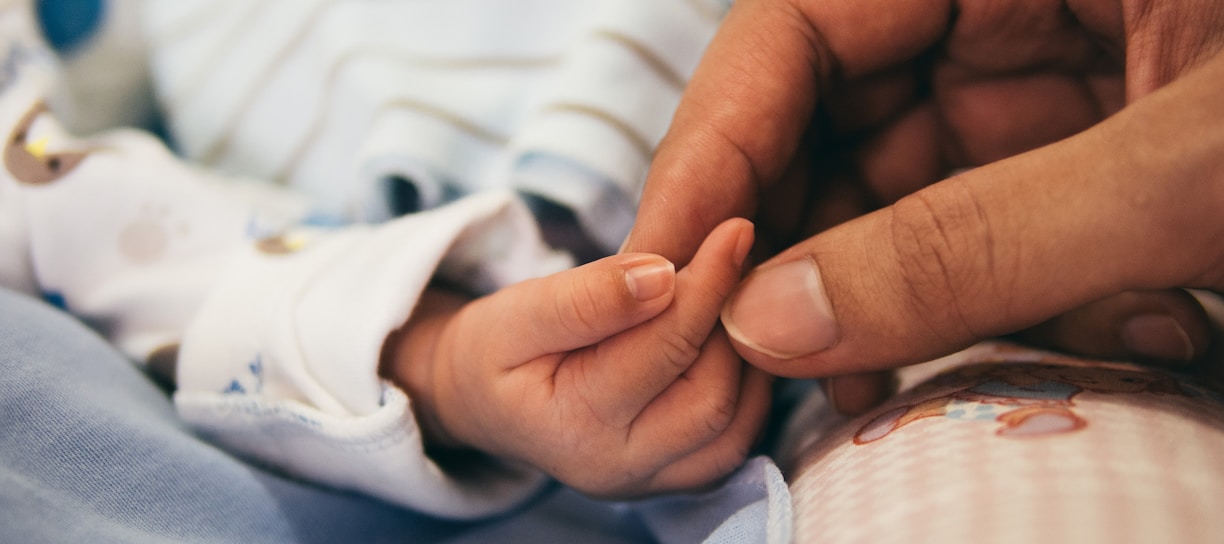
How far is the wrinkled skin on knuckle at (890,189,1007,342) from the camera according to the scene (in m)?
0.42

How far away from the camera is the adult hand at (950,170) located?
1.27 ft

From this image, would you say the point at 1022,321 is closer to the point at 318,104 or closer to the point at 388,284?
the point at 388,284

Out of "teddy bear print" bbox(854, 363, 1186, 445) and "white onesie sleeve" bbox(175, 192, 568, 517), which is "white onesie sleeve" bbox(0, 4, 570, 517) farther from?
"teddy bear print" bbox(854, 363, 1186, 445)

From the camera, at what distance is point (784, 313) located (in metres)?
0.47

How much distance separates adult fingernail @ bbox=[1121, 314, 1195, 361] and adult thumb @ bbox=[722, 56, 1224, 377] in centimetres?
13

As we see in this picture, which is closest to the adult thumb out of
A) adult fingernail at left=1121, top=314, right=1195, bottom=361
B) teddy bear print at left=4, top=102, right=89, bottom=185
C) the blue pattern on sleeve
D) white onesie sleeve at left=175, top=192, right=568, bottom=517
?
adult fingernail at left=1121, top=314, right=1195, bottom=361

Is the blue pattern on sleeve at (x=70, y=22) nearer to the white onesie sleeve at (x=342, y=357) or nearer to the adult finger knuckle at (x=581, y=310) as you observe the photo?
the white onesie sleeve at (x=342, y=357)

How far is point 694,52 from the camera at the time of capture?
791 millimetres

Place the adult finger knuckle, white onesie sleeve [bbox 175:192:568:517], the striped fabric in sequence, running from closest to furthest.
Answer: the adult finger knuckle
white onesie sleeve [bbox 175:192:568:517]
the striped fabric

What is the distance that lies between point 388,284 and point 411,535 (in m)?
0.21

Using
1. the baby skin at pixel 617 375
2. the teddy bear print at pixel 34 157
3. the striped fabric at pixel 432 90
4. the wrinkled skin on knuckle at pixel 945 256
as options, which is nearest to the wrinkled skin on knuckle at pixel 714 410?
the baby skin at pixel 617 375

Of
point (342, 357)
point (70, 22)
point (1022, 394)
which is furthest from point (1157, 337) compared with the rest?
point (70, 22)

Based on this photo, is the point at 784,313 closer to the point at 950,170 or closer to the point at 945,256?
the point at 945,256

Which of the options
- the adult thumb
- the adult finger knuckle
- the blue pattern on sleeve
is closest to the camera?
the adult thumb
